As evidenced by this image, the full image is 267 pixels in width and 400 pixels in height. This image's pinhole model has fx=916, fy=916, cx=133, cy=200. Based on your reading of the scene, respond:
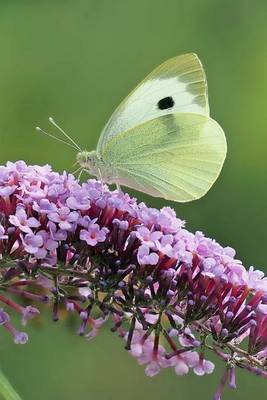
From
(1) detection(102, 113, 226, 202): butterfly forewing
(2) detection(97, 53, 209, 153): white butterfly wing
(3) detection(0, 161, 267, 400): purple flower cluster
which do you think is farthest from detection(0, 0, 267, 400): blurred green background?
(3) detection(0, 161, 267, 400): purple flower cluster

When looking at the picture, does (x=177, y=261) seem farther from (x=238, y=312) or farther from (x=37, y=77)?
(x=37, y=77)

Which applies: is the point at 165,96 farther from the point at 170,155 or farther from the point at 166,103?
the point at 170,155

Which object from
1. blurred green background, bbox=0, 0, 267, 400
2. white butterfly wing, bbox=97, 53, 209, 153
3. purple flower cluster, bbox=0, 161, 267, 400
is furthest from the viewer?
blurred green background, bbox=0, 0, 267, 400

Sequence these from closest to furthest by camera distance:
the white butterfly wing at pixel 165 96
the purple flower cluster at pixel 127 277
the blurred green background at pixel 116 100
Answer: the purple flower cluster at pixel 127 277
the white butterfly wing at pixel 165 96
the blurred green background at pixel 116 100

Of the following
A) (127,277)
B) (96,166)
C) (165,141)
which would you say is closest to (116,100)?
(165,141)

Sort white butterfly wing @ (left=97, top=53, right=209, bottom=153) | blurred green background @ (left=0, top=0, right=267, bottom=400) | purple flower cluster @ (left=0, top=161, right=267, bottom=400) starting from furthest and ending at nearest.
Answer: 1. blurred green background @ (left=0, top=0, right=267, bottom=400)
2. white butterfly wing @ (left=97, top=53, right=209, bottom=153)
3. purple flower cluster @ (left=0, top=161, right=267, bottom=400)

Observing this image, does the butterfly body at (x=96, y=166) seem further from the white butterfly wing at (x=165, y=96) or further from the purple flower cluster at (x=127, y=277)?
the purple flower cluster at (x=127, y=277)

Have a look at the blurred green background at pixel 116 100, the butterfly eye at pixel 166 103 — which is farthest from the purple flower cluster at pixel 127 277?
the blurred green background at pixel 116 100

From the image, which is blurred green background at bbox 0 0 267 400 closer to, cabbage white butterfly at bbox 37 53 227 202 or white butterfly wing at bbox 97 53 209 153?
cabbage white butterfly at bbox 37 53 227 202
